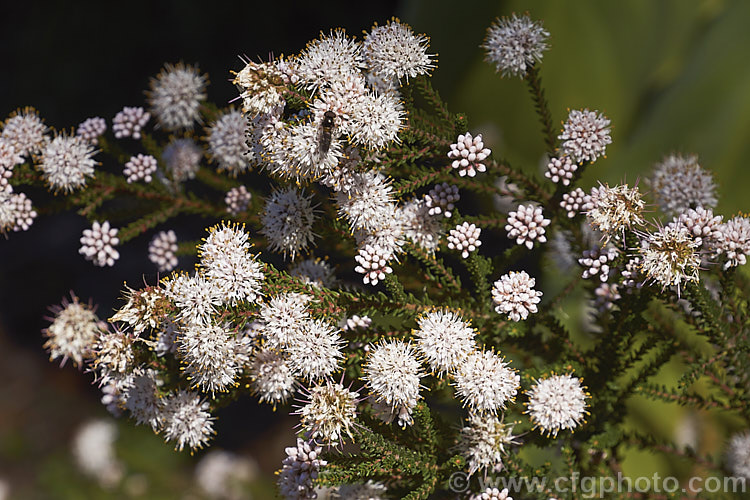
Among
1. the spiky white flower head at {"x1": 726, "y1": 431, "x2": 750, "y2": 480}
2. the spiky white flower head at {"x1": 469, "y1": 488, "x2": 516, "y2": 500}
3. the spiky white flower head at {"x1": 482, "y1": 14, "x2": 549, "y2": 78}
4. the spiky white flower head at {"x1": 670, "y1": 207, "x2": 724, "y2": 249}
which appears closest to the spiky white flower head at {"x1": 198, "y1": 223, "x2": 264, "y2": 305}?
the spiky white flower head at {"x1": 469, "y1": 488, "x2": 516, "y2": 500}

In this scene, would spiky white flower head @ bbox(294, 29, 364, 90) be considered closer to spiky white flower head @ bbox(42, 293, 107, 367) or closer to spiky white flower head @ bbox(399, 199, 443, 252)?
spiky white flower head @ bbox(399, 199, 443, 252)

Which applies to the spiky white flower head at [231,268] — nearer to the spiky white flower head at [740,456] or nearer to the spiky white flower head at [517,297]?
→ the spiky white flower head at [517,297]

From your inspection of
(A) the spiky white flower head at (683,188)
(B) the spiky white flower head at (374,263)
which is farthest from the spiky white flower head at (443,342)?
(A) the spiky white flower head at (683,188)

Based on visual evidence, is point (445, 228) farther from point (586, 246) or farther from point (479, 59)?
point (479, 59)

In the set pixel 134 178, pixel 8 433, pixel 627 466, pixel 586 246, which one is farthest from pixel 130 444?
pixel 586 246

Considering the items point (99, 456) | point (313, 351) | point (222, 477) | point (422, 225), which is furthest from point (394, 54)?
point (99, 456)
